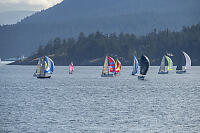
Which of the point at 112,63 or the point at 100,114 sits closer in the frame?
the point at 100,114

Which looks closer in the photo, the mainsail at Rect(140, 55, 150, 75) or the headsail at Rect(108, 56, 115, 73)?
the mainsail at Rect(140, 55, 150, 75)

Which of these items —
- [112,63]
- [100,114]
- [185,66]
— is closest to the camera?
[100,114]

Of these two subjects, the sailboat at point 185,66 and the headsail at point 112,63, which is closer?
the headsail at point 112,63

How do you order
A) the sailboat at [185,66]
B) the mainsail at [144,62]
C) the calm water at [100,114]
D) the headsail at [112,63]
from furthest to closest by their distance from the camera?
the sailboat at [185,66] < the headsail at [112,63] < the mainsail at [144,62] < the calm water at [100,114]

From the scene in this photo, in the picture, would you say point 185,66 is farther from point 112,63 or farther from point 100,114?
point 100,114

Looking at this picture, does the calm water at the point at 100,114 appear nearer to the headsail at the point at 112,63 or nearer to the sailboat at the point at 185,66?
the headsail at the point at 112,63

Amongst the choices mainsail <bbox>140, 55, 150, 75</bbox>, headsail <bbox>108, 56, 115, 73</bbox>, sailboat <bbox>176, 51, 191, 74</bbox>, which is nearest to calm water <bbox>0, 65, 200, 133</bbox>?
mainsail <bbox>140, 55, 150, 75</bbox>

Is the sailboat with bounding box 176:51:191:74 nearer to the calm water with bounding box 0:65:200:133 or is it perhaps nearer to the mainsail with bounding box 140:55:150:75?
the mainsail with bounding box 140:55:150:75

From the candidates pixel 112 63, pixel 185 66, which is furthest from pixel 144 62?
pixel 185 66

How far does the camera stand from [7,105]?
63219 millimetres

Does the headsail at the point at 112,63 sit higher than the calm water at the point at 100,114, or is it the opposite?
the headsail at the point at 112,63

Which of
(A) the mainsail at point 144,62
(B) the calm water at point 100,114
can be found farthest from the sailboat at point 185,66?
(B) the calm water at point 100,114

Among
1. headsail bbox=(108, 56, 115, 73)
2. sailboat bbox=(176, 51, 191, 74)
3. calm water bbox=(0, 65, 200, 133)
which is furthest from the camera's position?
sailboat bbox=(176, 51, 191, 74)

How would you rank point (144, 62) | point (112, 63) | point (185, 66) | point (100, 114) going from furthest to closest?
point (185, 66), point (112, 63), point (144, 62), point (100, 114)
